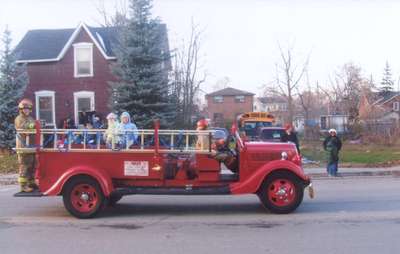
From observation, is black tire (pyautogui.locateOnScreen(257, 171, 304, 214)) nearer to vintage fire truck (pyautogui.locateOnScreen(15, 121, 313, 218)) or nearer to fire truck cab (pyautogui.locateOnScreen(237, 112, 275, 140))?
vintage fire truck (pyautogui.locateOnScreen(15, 121, 313, 218))

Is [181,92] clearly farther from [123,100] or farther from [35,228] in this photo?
[35,228]

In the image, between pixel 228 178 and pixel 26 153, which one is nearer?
pixel 26 153

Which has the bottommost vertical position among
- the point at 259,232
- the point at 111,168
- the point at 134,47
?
the point at 259,232

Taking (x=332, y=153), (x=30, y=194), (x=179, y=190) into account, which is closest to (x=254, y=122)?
(x=332, y=153)

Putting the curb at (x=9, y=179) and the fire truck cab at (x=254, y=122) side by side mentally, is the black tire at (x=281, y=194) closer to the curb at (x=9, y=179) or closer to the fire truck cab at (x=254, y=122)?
the curb at (x=9, y=179)

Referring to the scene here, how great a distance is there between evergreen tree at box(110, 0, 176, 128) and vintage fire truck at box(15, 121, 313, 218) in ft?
52.8

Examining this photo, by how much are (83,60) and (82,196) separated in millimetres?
22646

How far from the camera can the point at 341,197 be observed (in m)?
11.5

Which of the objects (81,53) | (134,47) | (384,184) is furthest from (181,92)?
(384,184)

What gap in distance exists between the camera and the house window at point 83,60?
3055 centimetres

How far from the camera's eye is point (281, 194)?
9203mm

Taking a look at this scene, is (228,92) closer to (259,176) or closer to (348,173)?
(348,173)

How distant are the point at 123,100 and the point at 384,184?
48.7 ft

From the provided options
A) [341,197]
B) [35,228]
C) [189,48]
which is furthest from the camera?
[189,48]
